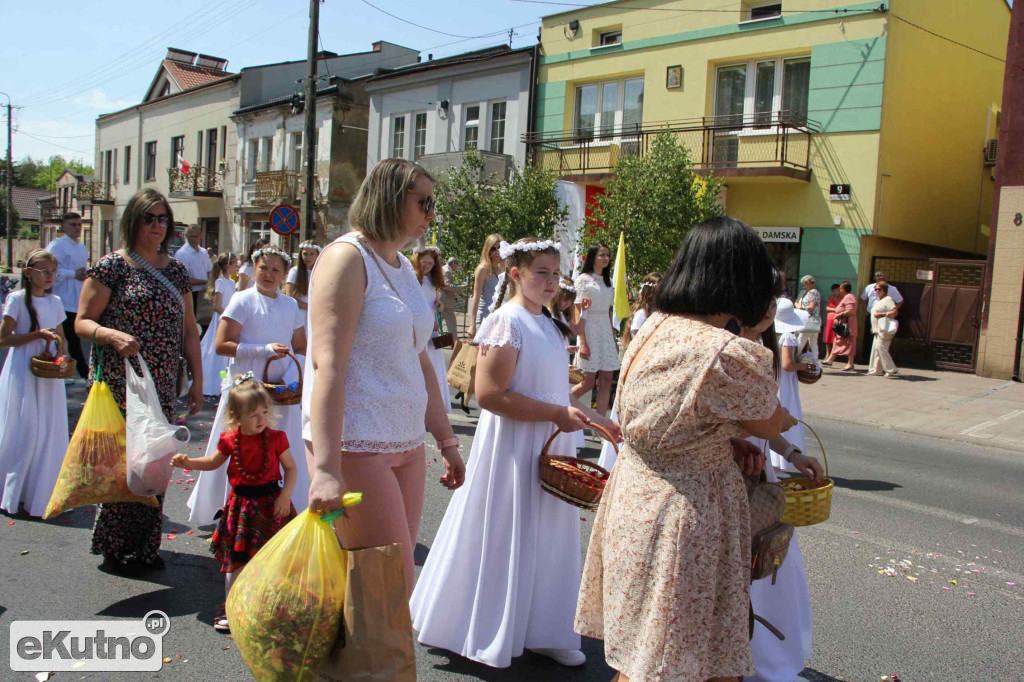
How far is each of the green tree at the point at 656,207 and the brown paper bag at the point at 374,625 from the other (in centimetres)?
1569

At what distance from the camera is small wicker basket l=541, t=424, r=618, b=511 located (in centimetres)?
320

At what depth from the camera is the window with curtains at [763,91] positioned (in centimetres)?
1942

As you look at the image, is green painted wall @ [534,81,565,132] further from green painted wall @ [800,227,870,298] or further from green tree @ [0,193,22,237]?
green tree @ [0,193,22,237]

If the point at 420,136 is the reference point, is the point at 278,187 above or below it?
below

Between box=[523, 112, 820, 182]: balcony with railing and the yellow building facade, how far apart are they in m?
0.05

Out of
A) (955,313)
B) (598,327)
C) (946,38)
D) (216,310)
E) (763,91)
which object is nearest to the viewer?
(598,327)

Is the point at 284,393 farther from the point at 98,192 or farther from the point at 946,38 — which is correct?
the point at 98,192

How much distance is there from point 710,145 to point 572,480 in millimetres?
18688

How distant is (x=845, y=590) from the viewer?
4633mm

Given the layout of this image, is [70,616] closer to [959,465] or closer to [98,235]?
[959,465]

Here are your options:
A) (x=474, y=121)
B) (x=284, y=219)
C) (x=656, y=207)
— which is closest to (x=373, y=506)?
(x=656, y=207)

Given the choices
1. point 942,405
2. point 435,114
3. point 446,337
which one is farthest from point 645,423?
point 435,114

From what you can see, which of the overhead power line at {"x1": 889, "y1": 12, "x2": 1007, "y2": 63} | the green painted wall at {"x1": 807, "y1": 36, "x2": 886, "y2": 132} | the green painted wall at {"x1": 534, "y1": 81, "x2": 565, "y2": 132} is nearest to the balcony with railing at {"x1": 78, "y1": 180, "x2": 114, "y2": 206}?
the green painted wall at {"x1": 534, "y1": 81, "x2": 565, "y2": 132}

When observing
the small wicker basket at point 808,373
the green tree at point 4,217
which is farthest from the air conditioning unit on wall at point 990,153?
the green tree at point 4,217
